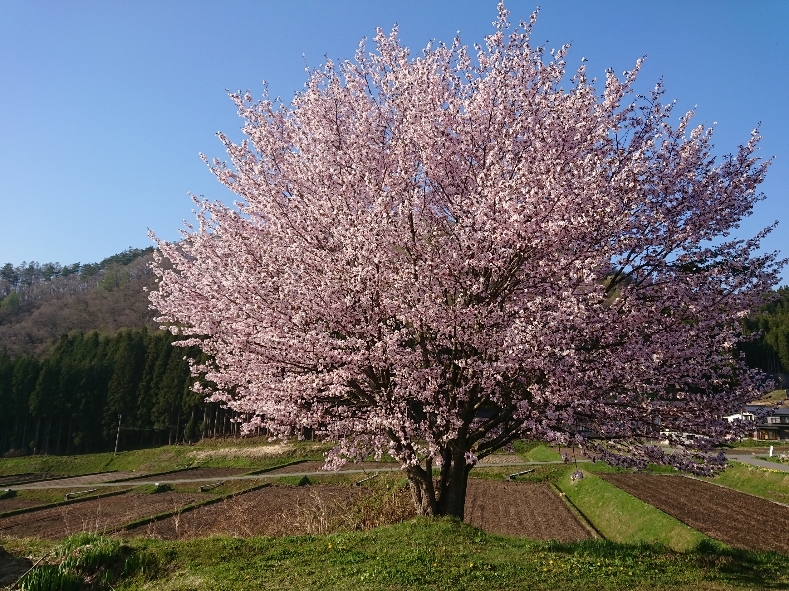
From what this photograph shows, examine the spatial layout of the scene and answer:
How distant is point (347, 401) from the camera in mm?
13641

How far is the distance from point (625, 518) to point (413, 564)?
18.6m

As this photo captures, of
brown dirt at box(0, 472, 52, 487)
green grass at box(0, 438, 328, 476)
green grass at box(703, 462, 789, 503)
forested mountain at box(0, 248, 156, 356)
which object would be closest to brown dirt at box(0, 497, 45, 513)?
brown dirt at box(0, 472, 52, 487)

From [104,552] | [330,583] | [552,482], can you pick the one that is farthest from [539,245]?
[552,482]

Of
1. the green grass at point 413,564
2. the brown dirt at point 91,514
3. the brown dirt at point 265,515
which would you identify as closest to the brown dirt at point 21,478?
the brown dirt at point 91,514

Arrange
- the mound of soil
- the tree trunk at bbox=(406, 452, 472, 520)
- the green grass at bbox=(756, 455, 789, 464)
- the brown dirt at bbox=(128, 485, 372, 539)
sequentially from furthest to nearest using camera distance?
1. the green grass at bbox=(756, 455, 789, 464)
2. the brown dirt at bbox=(128, 485, 372, 539)
3. the tree trunk at bbox=(406, 452, 472, 520)
4. the mound of soil

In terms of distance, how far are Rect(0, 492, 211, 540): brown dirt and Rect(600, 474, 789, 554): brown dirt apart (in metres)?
26.6

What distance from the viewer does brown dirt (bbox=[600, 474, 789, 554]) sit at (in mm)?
21594

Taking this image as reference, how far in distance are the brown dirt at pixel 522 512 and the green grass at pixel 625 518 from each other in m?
1.20

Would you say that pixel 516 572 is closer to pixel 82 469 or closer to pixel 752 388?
pixel 752 388

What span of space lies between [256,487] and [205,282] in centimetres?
3151

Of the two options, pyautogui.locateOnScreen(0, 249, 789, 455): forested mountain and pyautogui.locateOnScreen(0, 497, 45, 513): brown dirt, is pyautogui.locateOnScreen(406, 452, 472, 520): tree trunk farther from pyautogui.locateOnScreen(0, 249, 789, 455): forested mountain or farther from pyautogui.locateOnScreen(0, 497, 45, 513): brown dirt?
pyautogui.locateOnScreen(0, 249, 789, 455): forested mountain

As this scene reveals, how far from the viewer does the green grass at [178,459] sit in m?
61.5

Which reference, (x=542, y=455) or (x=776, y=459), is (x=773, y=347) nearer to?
(x=776, y=459)

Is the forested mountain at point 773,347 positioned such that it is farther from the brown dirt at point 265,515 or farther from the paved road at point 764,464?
the brown dirt at point 265,515
